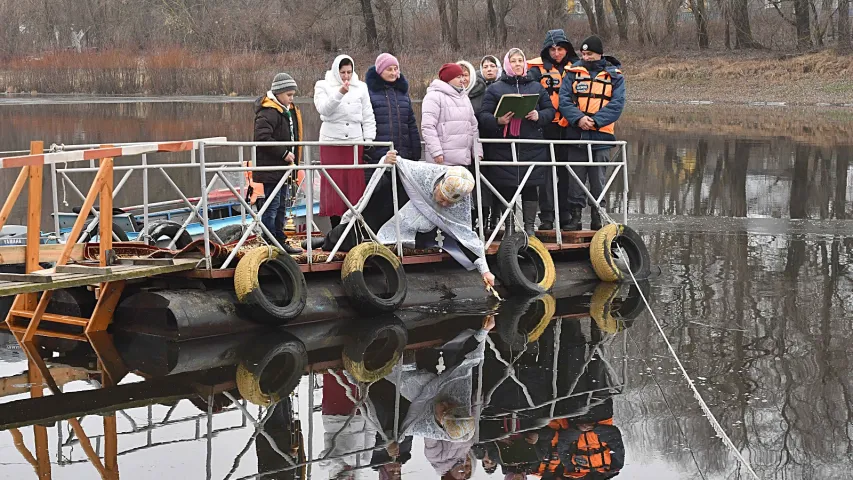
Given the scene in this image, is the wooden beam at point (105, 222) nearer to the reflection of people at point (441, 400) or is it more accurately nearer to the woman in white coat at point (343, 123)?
the woman in white coat at point (343, 123)

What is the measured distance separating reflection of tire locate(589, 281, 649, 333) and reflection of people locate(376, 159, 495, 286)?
0.94 meters

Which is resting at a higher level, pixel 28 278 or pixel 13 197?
pixel 13 197

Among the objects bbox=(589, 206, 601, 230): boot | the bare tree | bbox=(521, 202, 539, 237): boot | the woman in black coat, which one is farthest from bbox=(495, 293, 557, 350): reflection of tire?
the bare tree

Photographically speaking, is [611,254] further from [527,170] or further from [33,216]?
[33,216]

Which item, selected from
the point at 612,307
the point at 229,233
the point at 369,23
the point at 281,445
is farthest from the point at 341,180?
the point at 369,23

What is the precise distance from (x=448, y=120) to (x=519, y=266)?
56.7 inches

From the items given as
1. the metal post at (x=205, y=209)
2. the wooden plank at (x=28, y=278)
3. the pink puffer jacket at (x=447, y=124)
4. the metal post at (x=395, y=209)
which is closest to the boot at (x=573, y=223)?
the pink puffer jacket at (x=447, y=124)

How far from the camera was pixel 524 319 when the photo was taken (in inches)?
382

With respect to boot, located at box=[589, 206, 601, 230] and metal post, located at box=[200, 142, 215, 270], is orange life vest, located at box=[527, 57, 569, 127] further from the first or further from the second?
metal post, located at box=[200, 142, 215, 270]

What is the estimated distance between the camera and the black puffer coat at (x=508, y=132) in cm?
1105

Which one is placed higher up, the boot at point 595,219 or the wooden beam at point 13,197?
the wooden beam at point 13,197

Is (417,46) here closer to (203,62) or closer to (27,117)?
(203,62)

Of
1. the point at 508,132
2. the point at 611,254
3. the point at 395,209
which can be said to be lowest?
the point at 611,254

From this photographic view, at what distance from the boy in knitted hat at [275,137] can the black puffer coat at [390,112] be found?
674 millimetres
